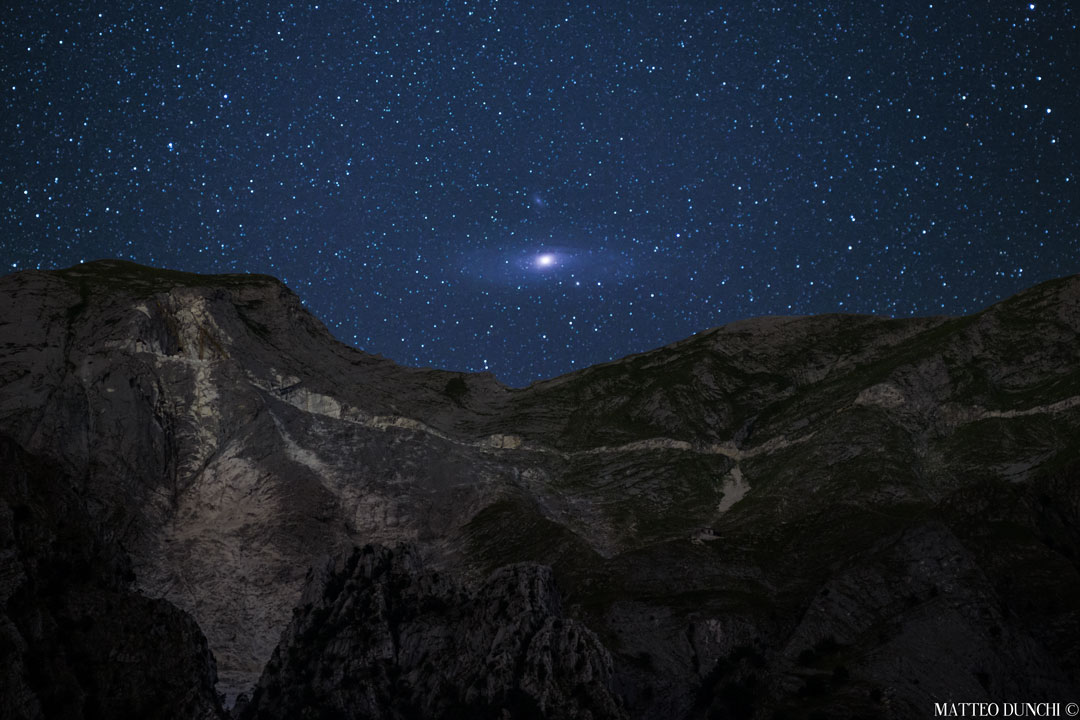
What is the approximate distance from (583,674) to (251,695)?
40921 mm

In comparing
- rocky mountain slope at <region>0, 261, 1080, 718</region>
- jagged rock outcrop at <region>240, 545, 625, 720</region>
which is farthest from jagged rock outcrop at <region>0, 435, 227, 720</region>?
jagged rock outcrop at <region>240, 545, 625, 720</region>

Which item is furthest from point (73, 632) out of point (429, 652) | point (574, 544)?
point (574, 544)

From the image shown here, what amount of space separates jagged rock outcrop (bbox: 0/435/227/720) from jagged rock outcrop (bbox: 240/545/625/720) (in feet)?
59.9

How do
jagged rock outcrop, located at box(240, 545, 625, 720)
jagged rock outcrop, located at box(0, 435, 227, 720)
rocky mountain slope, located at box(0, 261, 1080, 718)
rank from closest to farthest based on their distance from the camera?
jagged rock outcrop, located at box(0, 435, 227, 720)
jagged rock outcrop, located at box(240, 545, 625, 720)
rocky mountain slope, located at box(0, 261, 1080, 718)

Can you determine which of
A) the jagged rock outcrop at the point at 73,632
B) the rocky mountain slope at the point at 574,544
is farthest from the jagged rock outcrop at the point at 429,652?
the jagged rock outcrop at the point at 73,632

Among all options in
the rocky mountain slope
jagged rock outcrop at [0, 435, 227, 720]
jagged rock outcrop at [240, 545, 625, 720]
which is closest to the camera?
jagged rock outcrop at [0, 435, 227, 720]

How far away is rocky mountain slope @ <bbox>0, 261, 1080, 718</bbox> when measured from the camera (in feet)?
386

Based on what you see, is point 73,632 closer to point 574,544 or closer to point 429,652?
point 429,652

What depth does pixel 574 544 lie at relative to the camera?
532ft

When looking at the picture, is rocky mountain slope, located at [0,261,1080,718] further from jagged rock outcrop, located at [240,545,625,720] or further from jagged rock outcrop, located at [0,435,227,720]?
jagged rock outcrop, located at [0,435,227,720]

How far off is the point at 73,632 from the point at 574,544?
81.8m

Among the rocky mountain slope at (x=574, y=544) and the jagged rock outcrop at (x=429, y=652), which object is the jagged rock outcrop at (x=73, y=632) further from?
the jagged rock outcrop at (x=429, y=652)

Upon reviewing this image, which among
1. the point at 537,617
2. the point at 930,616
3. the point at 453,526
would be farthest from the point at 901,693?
the point at 453,526

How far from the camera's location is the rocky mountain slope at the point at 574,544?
11756 centimetres
